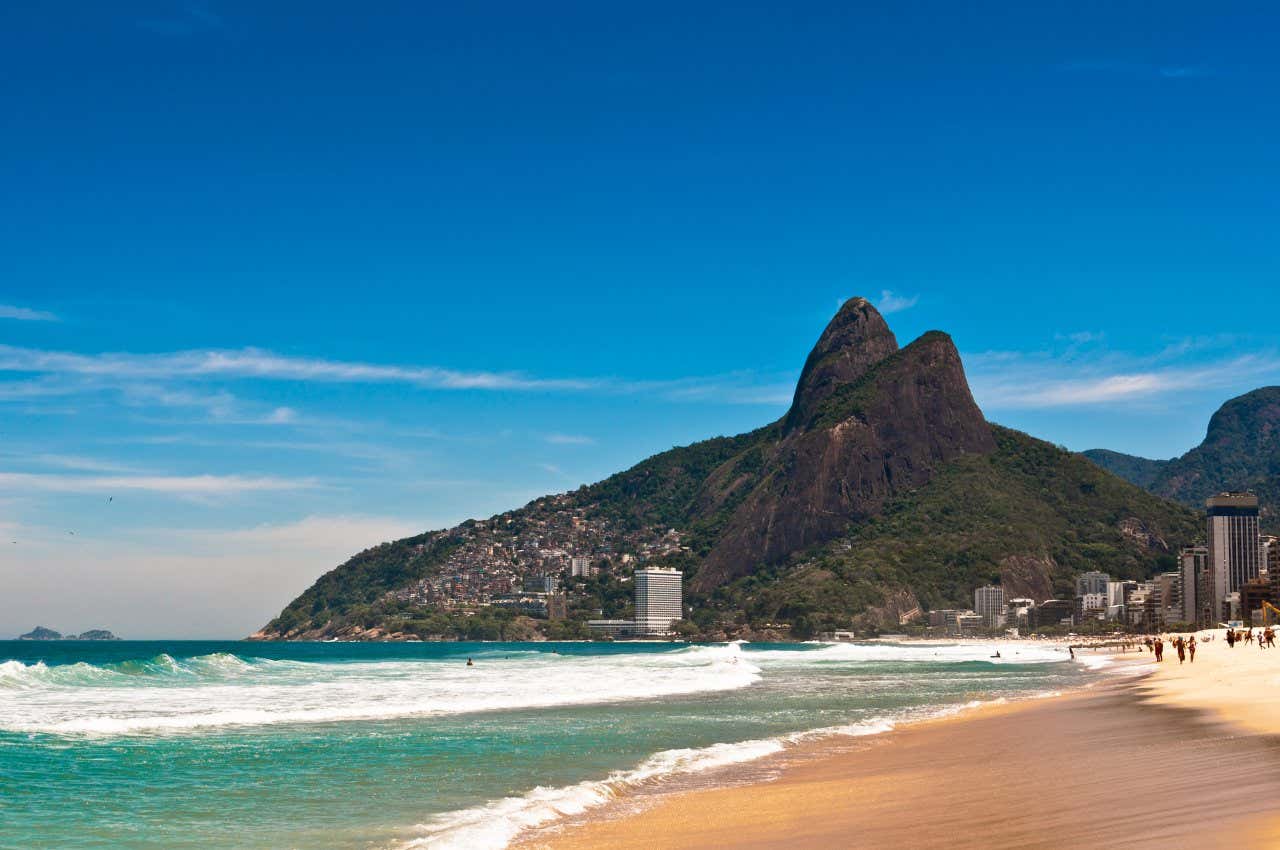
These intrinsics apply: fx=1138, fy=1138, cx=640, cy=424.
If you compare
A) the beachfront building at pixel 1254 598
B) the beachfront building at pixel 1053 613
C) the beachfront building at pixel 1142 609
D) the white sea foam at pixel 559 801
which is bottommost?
the beachfront building at pixel 1053 613

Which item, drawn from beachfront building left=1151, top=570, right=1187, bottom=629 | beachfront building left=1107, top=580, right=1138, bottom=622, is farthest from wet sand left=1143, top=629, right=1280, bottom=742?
beachfront building left=1107, top=580, right=1138, bottom=622

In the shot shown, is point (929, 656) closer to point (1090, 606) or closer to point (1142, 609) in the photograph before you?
point (1142, 609)

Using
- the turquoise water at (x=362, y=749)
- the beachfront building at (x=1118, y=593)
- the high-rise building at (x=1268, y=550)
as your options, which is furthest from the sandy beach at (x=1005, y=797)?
the beachfront building at (x=1118, y=593)

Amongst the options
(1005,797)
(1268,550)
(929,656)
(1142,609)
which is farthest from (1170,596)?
(1005,797)

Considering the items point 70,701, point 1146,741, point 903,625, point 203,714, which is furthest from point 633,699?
point 903,625

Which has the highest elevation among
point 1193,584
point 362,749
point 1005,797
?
point 1005,797

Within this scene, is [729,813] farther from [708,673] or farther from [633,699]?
[708,673]

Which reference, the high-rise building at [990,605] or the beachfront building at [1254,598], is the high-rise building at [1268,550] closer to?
the beachfront building at [1254,598]
